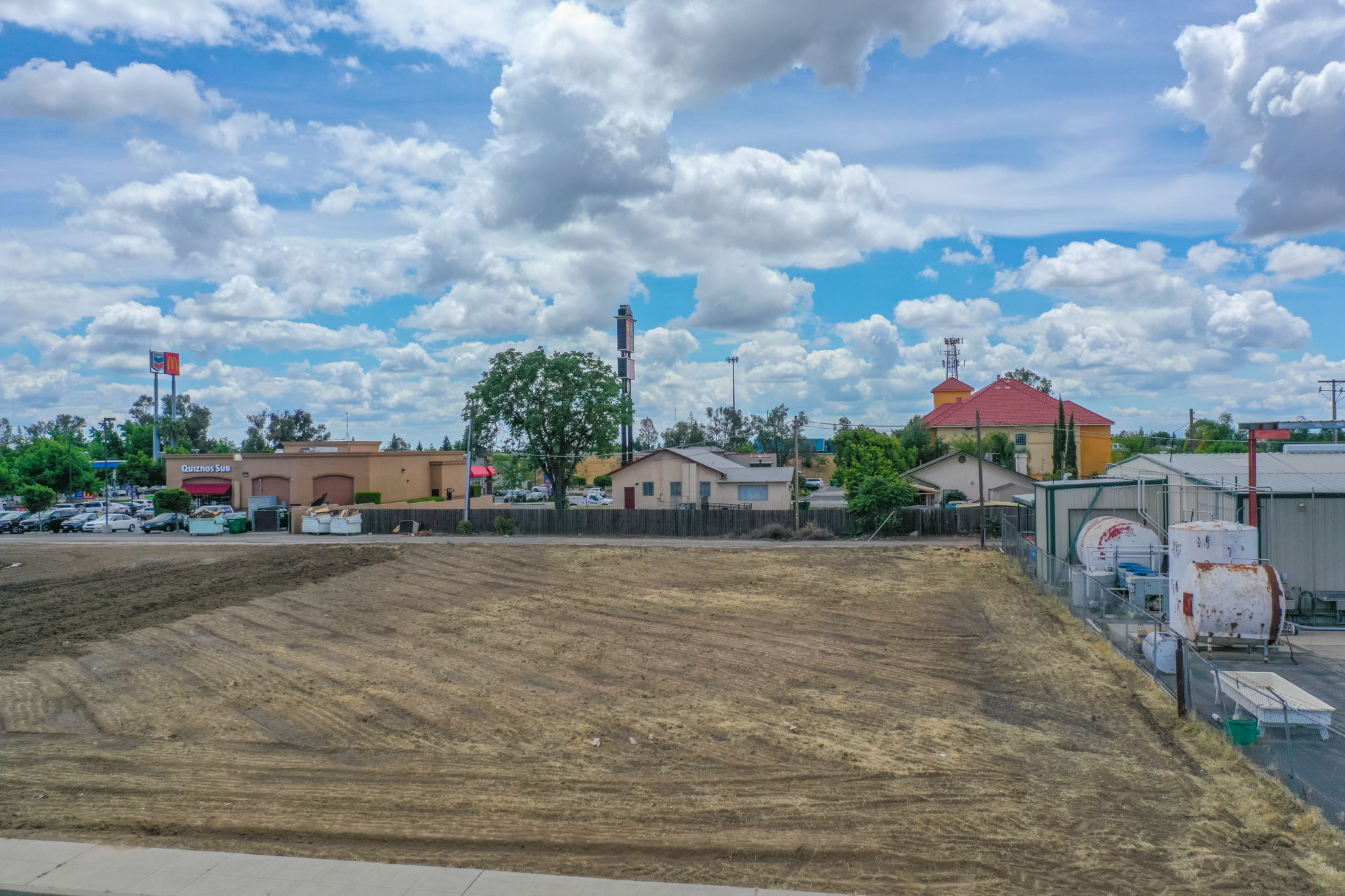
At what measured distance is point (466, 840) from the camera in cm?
1048

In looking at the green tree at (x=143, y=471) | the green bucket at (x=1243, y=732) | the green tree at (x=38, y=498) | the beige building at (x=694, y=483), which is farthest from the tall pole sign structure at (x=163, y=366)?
the green bucket at (x=1243, y=732)

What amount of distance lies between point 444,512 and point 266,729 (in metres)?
41.5

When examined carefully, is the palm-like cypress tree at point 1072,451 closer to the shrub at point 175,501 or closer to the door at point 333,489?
the door at point 333,489

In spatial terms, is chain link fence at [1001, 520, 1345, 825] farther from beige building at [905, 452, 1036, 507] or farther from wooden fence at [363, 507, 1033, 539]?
beige building at [905, 452, 1036, 507]

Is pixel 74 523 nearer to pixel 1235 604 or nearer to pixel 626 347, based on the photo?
pixel 626 347

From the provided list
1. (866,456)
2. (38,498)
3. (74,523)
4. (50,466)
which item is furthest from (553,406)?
(50,466)

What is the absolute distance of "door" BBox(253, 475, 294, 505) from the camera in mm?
65375

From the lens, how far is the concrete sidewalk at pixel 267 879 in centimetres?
895

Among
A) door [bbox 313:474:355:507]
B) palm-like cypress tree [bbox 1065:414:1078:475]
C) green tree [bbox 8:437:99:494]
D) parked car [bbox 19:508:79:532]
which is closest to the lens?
parked car [bbox 19:508:79:532]

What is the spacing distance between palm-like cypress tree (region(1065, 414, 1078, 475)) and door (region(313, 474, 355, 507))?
5981 cm

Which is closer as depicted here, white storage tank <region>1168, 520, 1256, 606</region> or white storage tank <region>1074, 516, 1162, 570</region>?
white storage tank <region>1168, 520, 1256, 606</region>

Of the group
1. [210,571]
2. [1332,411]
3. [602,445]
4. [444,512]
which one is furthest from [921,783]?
[1332,411]

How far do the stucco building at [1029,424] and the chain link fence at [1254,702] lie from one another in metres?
60.4

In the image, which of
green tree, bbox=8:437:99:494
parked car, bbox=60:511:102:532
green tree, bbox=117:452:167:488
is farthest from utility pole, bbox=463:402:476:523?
green tree, bbox=117:452:167:488
